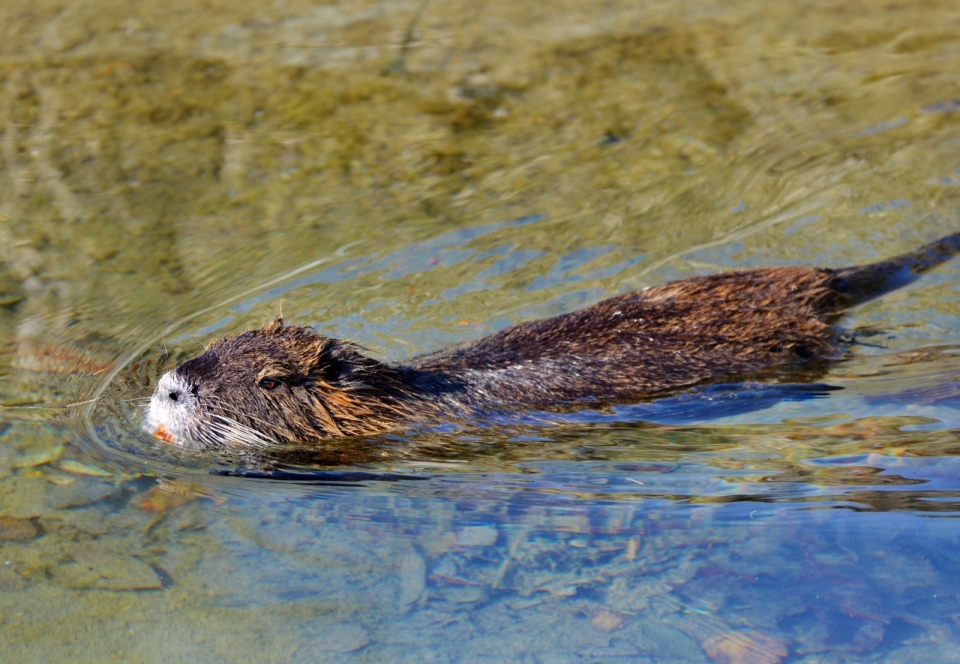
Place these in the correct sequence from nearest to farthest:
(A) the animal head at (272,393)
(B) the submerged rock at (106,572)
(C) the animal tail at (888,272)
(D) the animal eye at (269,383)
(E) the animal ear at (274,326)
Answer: (B) the submerged rock at (106,572)
(A) the animal head at (272,393)
(D) the animal eye at (269,383)
(E) the animal ear at (274,326)
(C) the animal tail at (888,272)

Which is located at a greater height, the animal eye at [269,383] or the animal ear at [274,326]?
the animal ear at [274,326]

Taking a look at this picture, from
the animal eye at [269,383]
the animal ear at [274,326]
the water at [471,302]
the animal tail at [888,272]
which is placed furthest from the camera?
the animal tail at [888,272]

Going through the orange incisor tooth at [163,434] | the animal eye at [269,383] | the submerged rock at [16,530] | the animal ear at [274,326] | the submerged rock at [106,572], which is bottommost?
the submerged rock at [106,572]

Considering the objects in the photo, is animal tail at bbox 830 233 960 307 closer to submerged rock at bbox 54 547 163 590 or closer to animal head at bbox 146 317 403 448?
animal head at bbox 146 317 403 448

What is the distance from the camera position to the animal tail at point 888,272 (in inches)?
213

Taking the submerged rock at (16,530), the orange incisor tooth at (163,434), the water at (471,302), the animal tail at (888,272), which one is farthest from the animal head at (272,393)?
the animal tail at (888,272)

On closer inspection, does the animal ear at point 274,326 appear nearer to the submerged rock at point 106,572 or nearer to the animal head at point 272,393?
the animal head at point 272,393

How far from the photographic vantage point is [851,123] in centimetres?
695

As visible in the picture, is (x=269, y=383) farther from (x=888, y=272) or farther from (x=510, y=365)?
(x=888, y=272)

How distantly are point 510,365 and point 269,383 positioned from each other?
1054 mm

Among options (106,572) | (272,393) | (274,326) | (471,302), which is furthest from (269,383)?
(471,302)

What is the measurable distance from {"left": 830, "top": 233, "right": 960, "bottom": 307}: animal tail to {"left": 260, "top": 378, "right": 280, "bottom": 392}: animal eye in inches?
107

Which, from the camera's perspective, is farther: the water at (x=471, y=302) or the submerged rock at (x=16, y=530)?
the submerged rock at (x=16, y=530)

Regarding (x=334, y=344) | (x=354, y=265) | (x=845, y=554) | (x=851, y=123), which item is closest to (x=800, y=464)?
(x=845, y=554)
